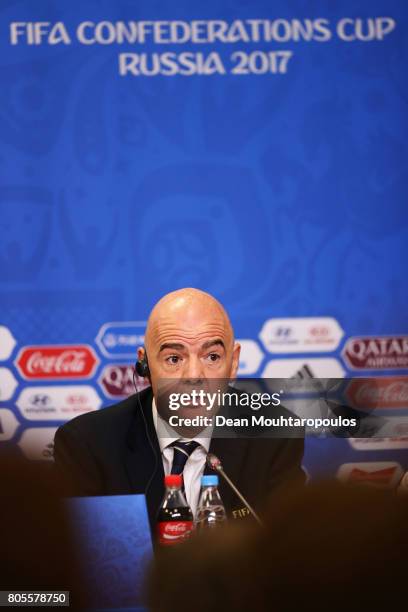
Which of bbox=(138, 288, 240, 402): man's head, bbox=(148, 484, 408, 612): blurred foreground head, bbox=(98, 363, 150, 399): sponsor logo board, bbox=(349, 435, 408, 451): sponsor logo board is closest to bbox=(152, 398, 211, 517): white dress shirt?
bbox=(138, 288, 240, 402): man's head

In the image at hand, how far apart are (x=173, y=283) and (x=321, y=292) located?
0.57 metres

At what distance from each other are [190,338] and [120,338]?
1.19m

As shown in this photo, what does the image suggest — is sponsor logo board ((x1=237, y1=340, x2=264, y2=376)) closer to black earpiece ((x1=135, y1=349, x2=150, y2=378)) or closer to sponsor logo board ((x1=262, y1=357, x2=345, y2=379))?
sponsor logo board ((x1=262, y1=357, x2=345, y2=379))

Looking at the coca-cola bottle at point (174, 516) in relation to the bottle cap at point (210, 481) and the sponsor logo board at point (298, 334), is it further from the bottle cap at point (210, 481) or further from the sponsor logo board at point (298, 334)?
the sponsor logo board at point (298, 334)

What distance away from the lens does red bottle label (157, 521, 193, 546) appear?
131 centimetres

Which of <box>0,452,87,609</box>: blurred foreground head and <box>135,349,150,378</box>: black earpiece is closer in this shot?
<box>0,452,87,609</box>: blurred foreground head

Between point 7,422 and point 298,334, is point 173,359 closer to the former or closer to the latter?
point 298,334

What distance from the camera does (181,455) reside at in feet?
5.24

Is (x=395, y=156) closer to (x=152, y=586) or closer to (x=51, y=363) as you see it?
(x=51, y=363)

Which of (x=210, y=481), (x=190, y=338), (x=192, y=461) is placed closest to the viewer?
(x=210, y=481)

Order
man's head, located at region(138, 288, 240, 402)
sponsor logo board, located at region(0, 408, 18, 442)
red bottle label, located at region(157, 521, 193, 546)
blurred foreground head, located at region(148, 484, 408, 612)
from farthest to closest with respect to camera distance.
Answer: sponsor logo board, located at region(0, 408, 18, 442), man's head, located at region(138, 288, 240, 402), red bottle label, located at region(157, 521, 193, 546), blurred foreground head, located at region(148, 484, 408, 612)

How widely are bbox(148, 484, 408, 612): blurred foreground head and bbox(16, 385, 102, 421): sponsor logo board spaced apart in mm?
2596

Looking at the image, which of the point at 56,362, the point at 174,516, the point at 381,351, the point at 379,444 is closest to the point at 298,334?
the point at 381,351

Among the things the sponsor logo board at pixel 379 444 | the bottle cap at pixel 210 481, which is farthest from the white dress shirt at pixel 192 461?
the sponsor logo board at pixel 379 444
